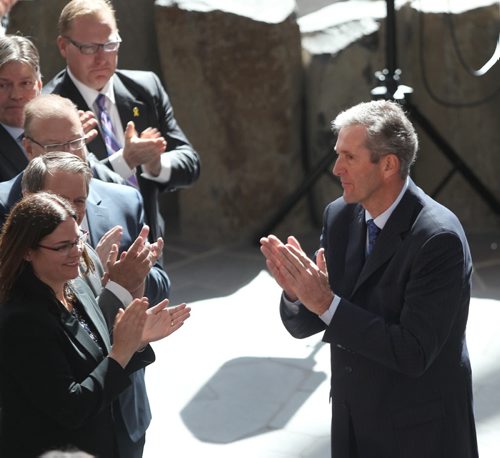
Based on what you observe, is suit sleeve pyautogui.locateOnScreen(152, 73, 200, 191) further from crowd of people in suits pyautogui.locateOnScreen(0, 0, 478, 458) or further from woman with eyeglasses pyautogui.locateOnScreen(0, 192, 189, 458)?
woman with eyeglasses pyautogui.locateOnScreen(0, 192, 189, 458)

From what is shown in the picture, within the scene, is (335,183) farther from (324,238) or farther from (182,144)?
(324,238)

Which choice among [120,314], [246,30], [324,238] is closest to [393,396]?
[324,238]

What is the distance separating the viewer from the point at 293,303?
3.28 meters

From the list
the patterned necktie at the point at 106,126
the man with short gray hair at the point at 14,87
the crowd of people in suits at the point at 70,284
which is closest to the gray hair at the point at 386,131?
the crowd of people in suits at the point at 70,284

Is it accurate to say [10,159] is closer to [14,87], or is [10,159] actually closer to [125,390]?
[14,87]

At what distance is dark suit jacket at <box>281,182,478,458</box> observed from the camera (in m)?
2.99

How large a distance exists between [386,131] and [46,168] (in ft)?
3.20

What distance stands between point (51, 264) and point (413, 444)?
1.13 m

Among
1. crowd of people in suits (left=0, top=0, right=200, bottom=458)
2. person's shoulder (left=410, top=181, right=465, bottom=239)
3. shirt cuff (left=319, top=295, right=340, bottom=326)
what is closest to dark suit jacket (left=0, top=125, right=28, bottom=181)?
crowd of people in suits (left=0, top=0, right=200, bottom=458)

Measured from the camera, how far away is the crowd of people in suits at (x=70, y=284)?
9.02ft

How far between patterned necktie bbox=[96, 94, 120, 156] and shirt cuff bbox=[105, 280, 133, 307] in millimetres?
1381

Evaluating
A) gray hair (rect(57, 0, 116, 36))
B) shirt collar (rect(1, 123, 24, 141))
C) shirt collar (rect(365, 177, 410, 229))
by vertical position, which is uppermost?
gray hair (rect(57, 0, 116, 36))

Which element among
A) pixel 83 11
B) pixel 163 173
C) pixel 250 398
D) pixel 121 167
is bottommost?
pixel 250 398

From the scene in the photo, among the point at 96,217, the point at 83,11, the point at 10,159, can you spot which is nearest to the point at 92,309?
the point at 96,217
